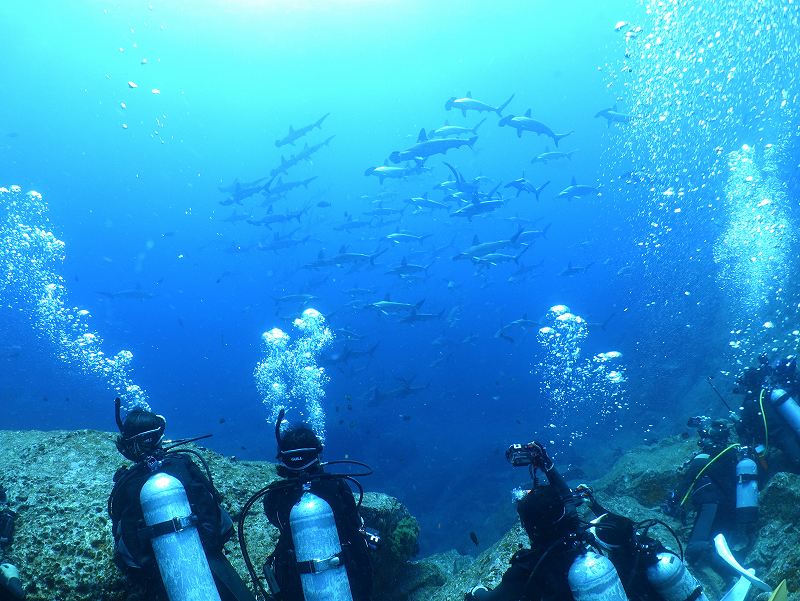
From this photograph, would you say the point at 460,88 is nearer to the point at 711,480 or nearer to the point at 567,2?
the point at 567,2

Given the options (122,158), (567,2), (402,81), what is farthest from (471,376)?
(122,158)

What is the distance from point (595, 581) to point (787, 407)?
221 inches

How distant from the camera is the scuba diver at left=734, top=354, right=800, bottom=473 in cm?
633

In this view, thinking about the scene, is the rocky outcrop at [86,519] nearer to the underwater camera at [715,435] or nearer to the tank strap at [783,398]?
the underwater camera at [715,435]

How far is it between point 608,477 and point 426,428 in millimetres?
21073

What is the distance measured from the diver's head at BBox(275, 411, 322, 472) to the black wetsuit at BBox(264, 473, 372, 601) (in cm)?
11

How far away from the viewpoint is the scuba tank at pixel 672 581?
3016mm

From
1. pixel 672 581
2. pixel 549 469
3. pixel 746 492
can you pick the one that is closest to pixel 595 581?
pixel 549 469

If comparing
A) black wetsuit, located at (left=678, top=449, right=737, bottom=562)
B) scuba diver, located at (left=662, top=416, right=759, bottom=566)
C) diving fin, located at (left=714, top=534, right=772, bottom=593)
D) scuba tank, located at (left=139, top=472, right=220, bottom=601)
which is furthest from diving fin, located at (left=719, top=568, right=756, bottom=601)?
scuba tank, located at (left=139, top=472, right=220, bottom=601)

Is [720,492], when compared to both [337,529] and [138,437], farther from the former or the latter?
[138,437]

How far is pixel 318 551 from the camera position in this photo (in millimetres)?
3109

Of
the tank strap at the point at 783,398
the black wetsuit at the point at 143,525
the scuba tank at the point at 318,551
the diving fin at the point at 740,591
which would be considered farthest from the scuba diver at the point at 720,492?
the black wetsuit at the point at 143,525

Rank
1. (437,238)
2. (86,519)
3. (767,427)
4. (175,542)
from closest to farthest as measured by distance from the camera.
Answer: (175,542), (86,519), (767,427), (437,238)

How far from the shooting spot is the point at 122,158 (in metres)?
104
